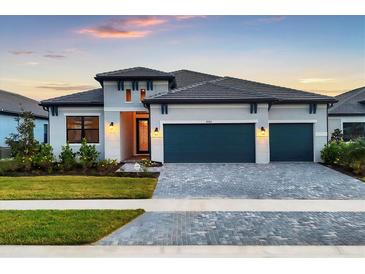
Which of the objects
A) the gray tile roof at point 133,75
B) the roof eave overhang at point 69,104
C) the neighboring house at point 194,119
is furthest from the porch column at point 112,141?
the gray tile roof at point 133,75

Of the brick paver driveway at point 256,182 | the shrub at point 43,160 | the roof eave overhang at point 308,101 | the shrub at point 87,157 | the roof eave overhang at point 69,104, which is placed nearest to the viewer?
the brick paver driveway at point 256,182

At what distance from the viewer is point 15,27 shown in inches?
446

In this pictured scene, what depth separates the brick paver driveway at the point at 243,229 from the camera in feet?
19.9

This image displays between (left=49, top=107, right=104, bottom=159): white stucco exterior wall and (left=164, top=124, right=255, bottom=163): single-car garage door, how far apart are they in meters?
3.99

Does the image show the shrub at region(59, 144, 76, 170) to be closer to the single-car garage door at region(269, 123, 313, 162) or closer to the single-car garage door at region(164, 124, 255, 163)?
the single-car garage door at region(164, 124, 255, 163)

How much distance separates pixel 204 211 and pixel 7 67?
500 inches

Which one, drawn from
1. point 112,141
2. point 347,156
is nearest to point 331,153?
point 347,156

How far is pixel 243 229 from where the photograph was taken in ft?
22.2

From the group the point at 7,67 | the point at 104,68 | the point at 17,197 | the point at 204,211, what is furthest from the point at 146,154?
the point at 204,211

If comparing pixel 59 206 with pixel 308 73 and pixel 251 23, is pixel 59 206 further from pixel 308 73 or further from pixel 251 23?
pixel 308 73

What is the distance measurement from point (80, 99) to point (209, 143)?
25.3 feet

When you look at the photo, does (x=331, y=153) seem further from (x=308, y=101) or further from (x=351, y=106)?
(x=351, y=106)

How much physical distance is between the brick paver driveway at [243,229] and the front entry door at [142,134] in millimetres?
14184

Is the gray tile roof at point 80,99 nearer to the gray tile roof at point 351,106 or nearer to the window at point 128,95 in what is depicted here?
the window at point 128,95
